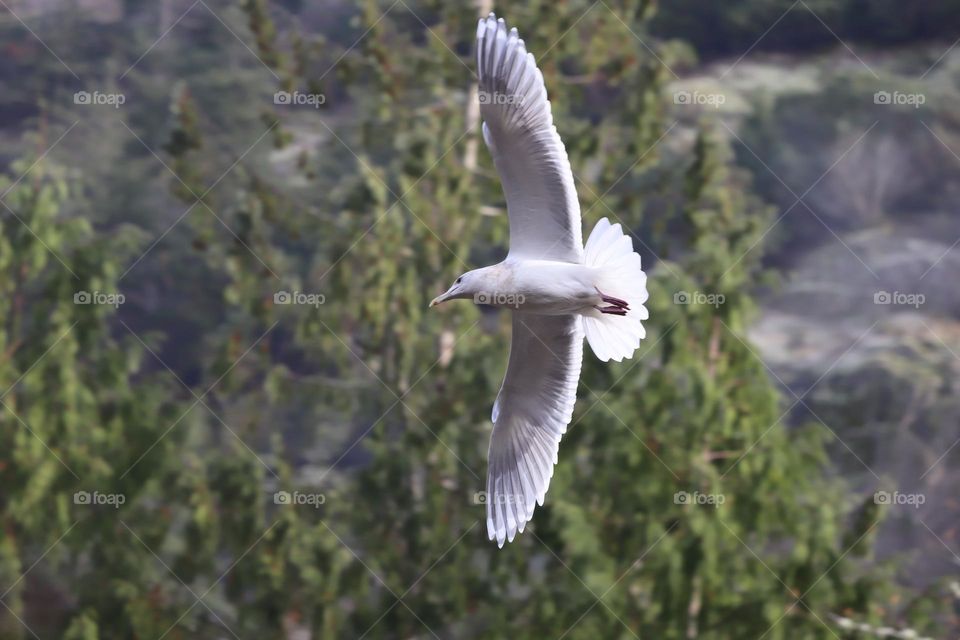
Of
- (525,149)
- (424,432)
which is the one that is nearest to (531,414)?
(525,149)

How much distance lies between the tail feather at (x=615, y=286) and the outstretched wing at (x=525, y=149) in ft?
0.42

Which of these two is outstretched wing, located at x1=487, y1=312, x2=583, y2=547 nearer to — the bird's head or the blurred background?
the bird's head

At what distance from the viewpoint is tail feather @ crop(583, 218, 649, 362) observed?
4852mm

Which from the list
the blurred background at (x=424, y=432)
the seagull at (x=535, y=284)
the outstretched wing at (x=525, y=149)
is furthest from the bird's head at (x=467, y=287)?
the blurred background at (x=424, y=432)

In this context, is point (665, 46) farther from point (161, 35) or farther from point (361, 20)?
point (161, 35)

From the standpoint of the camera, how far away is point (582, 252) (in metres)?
5.04

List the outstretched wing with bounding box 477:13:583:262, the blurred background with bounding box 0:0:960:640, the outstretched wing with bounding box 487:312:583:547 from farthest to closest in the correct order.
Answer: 1. the blurred background with bounding box 0:0:960:640
2. the outstretched wing with bounding box 487:312:583:547
3. the outstretched wing with bounding box 477:13:583:262

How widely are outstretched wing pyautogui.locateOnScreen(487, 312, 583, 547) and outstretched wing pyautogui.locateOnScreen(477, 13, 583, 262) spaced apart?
1.37 feet

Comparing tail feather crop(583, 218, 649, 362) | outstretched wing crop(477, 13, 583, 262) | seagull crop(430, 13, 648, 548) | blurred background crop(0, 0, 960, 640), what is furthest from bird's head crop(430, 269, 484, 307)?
blurred background crop(0, 0, 960, 640)

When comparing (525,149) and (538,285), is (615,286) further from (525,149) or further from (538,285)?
(525,149)

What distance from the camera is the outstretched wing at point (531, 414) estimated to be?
17.6 feet

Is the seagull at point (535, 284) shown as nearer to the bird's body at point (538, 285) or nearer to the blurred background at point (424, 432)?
the bird's body at point (538, 285)

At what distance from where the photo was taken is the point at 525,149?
491 centimetres

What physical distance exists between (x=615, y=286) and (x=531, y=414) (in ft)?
2.75
